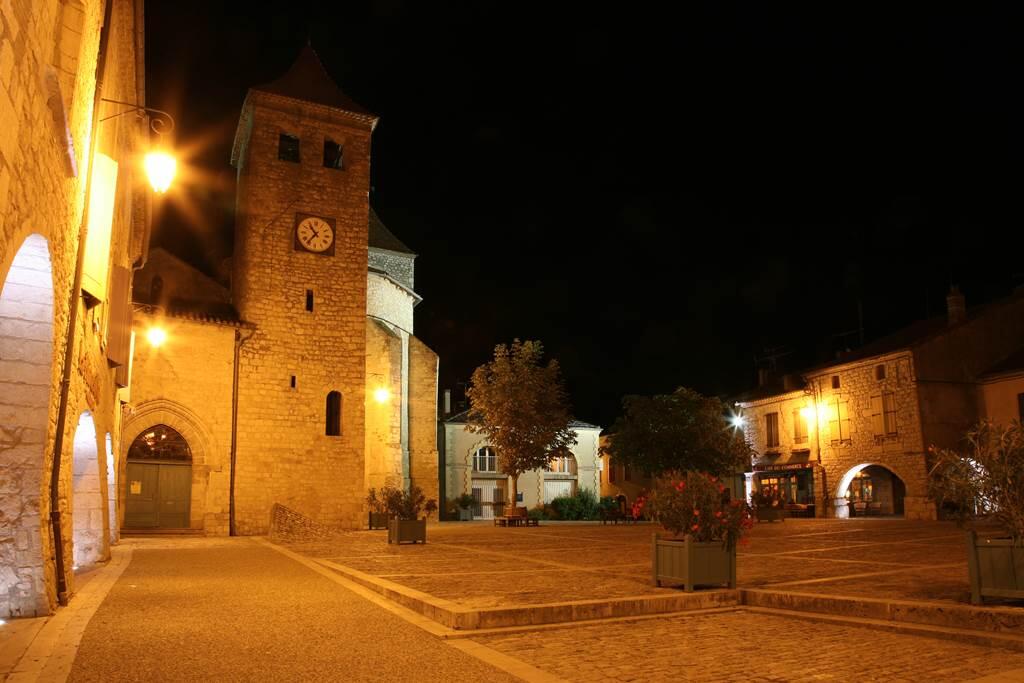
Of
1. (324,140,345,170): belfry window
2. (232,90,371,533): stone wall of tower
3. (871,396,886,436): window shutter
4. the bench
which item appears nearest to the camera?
(232,90,371,533): stone wall of tower

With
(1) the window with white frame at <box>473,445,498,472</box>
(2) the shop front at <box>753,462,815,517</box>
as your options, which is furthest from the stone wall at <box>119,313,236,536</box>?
(2) the shop front at <box>753,462,815,517</box>

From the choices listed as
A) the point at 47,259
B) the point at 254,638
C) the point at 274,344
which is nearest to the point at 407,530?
the point at 274,344

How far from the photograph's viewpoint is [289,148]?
2608 centimetres

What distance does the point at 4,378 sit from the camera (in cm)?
693

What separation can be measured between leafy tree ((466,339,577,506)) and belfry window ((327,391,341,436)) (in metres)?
5.28

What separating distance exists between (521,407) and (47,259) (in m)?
21.2

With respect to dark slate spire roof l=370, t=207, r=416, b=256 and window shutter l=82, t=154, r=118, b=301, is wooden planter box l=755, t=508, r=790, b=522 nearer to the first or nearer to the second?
dark slate spire roof l=370, t=207, r=416, b=256

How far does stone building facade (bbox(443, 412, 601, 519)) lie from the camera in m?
39.6

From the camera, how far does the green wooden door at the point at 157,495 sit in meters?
21.0

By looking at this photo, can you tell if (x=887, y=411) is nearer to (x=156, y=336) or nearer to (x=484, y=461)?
(x=484, y=461)

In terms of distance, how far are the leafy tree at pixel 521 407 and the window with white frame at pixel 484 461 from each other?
43.4ft

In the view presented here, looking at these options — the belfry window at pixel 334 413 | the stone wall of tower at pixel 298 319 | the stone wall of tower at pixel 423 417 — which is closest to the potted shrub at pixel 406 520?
the stone wall of tower at pixel 298 319

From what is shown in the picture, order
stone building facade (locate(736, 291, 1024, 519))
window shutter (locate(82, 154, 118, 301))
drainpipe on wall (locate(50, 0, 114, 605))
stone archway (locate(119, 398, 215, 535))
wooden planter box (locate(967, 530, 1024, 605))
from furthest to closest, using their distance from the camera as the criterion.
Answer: stone building facade (locate(736, 291, 1024, 519)) < stone archway (locate(119, 398, 215, 535)) < window shutter (locate(82, 154, 118, 301)) < drainpipe on wall (locate(50, 0, 114, 605)) < wooden planter box (locate(967, 530, 1024, 605))

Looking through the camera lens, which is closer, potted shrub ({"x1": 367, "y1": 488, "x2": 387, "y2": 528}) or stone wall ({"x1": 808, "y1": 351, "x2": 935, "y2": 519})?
potted shrub ({"x1": 367, "y1": 488, "x2": 387, "y2": 528})
